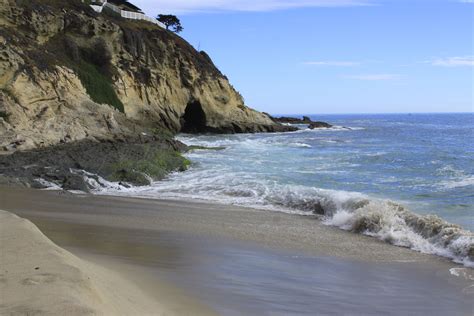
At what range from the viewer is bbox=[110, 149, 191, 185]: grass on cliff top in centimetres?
1736

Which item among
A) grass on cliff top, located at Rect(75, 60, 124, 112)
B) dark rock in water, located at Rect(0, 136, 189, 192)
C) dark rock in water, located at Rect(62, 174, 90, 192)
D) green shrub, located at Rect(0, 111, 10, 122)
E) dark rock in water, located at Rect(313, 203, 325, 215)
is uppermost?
grass on cliff top, located at Rect(75, 60, 124, 112)

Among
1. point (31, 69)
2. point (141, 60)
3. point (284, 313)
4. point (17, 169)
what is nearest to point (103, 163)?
point (17, 169)

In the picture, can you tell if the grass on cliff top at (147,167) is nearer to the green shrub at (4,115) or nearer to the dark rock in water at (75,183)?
the dark rock in water at (75,183)

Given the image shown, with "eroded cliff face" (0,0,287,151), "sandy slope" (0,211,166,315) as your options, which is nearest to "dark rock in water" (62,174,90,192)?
"eroded cliff face" (0,0,287,151)

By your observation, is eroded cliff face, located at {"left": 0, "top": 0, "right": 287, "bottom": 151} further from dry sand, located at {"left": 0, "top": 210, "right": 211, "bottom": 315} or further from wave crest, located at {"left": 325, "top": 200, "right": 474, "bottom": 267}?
dry sand, located at {"left": 0, "top": 210, "right": 211, "bottom": 315}

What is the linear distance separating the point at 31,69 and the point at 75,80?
3.76 meters

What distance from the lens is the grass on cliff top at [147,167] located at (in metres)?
17.4

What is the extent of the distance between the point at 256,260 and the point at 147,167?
37.6ft

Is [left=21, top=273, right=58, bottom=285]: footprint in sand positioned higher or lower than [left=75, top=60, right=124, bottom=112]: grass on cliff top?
lower

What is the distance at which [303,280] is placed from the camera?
6.67m

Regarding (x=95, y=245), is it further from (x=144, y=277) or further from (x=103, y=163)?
(x=103, y=163)

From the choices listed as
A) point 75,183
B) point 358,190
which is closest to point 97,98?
point 75,183

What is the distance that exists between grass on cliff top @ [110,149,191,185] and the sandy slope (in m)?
11.2

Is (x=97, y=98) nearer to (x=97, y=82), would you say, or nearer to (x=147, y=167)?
(x=97, y=82)
